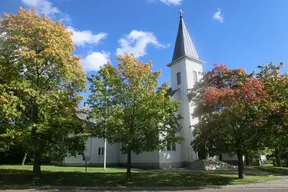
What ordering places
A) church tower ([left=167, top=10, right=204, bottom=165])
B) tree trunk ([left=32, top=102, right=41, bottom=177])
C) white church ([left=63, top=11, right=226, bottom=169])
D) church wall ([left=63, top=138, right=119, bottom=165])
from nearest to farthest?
tree trunk ([left=32, top=102, right=41, bottom=177]) < white church ([left=63, top=11, right=226, bottom=169]) < church tower ([left=167, top=10, right=204, bottom=165]) < church wall ([left=63, top=138, right=119, bottom=165])

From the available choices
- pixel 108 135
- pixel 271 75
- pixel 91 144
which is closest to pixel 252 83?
pixel 271 75

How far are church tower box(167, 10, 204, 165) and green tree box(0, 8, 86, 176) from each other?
50.6 feet

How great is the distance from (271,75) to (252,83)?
289 centimetres

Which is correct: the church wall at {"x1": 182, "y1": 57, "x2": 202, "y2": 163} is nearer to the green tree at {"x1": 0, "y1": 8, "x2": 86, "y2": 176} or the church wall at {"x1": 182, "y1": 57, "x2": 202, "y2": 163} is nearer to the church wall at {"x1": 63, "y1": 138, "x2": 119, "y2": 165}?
the church wall at {"x1": 63, "y1": 138, "x2": 119, "y2": 165}

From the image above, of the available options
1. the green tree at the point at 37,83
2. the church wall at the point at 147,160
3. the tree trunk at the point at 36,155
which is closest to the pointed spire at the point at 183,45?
the church wall at the point at 147,160

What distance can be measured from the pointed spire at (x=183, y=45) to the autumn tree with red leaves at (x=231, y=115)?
13.0 meters

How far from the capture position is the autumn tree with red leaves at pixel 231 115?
16172 mm

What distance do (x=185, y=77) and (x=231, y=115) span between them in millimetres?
14452

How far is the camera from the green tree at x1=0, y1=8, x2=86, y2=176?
46.5 ft

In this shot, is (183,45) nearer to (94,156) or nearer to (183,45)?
(183,45)

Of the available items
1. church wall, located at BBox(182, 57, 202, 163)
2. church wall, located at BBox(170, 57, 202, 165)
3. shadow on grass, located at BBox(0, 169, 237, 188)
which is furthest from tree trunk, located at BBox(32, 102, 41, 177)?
church wall, located at BBox(170, 57, 202, 165)

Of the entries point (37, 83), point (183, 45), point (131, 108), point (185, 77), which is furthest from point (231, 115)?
point (183, 45)

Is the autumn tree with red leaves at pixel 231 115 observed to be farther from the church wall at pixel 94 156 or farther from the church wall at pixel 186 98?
the church wall at pixel 94 156

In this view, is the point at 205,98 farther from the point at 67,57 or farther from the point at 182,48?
the point at 182,48
